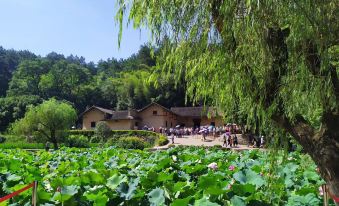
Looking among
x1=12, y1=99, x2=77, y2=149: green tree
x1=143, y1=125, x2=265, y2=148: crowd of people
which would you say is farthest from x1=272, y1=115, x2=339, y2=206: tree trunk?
x1=12, y1=99, x2=77, y2=149: green tree

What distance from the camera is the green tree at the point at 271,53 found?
10.4ft

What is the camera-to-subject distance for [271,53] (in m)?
3.46

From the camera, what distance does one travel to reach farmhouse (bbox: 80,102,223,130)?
55031 millimetres

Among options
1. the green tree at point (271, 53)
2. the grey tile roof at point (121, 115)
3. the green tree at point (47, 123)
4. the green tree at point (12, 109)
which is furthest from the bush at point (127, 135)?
the green tree at point (271, 53)

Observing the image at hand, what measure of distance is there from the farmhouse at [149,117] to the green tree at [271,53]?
2000 inches

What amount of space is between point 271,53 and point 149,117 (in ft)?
174

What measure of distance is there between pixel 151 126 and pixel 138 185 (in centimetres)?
5078

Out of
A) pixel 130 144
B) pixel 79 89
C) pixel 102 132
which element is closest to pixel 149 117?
pixel 102 132

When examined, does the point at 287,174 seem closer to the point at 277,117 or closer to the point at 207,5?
the point at 277,117

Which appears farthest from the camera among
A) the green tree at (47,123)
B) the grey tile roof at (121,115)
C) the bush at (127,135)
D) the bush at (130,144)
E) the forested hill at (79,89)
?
the forested hill at (79,89)

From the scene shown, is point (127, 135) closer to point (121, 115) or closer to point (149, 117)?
point (121, 115)

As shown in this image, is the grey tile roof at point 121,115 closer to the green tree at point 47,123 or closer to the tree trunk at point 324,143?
the green tree at point 47,123

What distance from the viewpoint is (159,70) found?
4.37m

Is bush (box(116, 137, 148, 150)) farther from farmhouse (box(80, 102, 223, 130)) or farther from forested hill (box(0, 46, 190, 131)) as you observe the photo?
farmhouse (box(80, 102, 223, 130))
